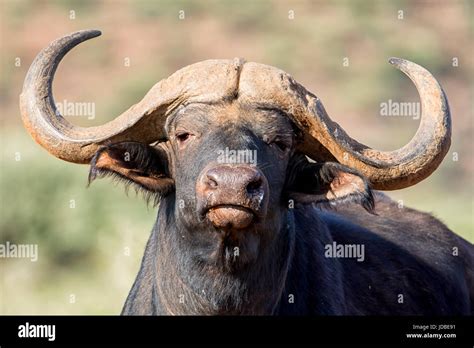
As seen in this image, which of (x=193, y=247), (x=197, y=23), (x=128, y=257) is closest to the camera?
(x=193, y=247)

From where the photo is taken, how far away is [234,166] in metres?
9.12

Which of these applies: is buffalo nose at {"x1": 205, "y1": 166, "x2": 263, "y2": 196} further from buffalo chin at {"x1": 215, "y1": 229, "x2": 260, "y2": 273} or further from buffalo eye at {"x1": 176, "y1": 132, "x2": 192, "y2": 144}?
buffalo eye at {"x1": 176, "y1": 132, "x2": 192, "y2": 144}

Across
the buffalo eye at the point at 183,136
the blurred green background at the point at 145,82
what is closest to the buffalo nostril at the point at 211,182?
the buffalo eye at the point at 183,136

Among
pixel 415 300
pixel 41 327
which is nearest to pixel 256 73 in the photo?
pixel 41 327

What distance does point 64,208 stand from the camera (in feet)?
76.6

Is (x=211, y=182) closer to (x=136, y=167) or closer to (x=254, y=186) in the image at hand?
(x=254, y=186)

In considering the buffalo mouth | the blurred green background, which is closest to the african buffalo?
the buffalo mouth

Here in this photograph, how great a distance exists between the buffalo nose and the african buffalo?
2 cm

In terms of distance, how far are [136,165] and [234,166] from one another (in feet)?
4.59

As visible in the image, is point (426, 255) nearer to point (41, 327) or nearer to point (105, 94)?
point (41, 327)

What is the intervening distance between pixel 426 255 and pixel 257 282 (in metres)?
3.77

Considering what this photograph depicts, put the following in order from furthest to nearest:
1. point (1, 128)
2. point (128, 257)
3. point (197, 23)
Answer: point (197, 23) < point (1, 128) < point (128, 257)

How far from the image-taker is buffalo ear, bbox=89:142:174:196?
394 inches

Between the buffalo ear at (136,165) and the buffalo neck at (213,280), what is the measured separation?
0.21 meters
